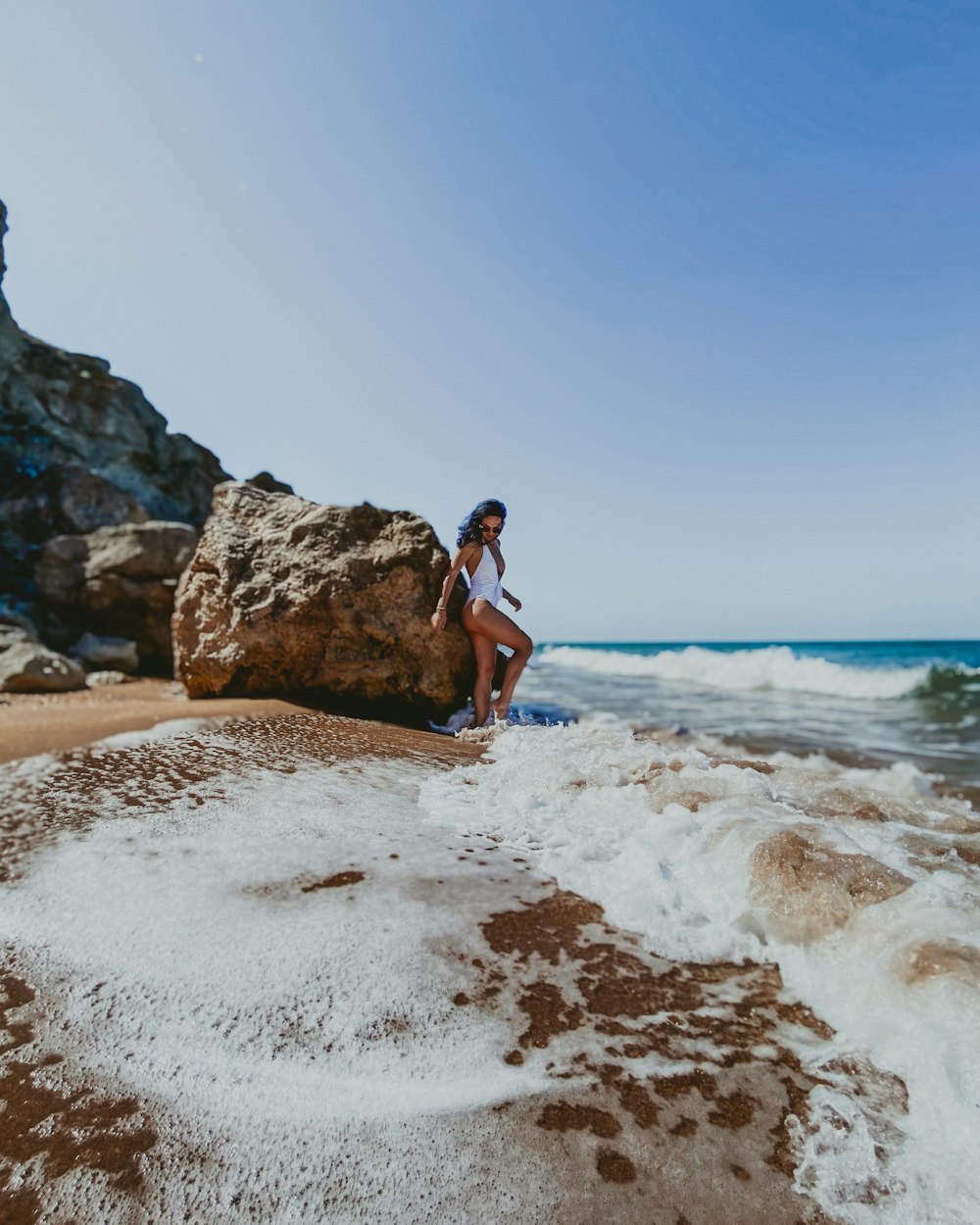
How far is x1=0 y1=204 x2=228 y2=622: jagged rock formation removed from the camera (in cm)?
1352

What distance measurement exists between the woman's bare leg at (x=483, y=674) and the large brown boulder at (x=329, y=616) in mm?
203

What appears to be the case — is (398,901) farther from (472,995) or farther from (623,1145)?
(623,1145)

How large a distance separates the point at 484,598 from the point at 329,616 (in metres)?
1.31

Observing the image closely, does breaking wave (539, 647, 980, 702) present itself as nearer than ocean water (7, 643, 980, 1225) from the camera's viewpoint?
No

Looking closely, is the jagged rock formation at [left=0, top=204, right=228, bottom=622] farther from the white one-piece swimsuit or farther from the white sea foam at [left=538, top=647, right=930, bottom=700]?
the white sea foam at [left=538, top=647, right=930, bottom=700]

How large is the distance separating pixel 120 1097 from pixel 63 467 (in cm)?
1669

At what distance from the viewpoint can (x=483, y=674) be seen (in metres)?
5.18

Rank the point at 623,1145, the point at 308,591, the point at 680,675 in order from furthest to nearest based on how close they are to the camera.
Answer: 1. the point at 680,675
2. the point at 308,591
3. the point at 623,1145

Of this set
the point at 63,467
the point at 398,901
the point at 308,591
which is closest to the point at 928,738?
the point at 308,591

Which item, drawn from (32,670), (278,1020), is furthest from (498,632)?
(32,670)

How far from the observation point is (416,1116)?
1.10 metres

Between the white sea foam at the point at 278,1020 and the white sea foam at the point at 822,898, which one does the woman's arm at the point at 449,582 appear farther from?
the white sea foam at the point at 278,1020

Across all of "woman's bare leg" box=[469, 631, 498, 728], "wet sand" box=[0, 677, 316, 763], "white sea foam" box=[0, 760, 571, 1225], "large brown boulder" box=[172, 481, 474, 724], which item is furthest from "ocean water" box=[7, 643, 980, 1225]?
"woman's bare leg" box=[469, 631, 498, 728]

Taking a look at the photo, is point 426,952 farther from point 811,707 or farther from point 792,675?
point 792,675
